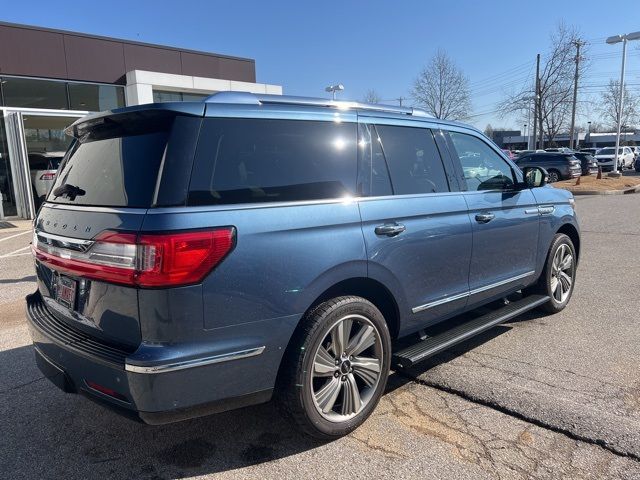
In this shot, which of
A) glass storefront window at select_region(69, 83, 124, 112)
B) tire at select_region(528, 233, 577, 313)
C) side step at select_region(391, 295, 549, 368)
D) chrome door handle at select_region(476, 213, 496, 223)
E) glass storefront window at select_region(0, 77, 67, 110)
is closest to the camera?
side step at select_region(391, 295, 549, 368)

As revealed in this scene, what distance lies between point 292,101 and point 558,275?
358cm

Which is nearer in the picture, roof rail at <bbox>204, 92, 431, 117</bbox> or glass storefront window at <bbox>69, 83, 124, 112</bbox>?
roof rail at <bbox>204, 92, 431, 117</bbox>

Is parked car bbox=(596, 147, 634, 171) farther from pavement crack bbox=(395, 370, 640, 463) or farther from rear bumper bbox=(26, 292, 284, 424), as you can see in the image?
rear bumper bbox=(26, 292, 284, 424)

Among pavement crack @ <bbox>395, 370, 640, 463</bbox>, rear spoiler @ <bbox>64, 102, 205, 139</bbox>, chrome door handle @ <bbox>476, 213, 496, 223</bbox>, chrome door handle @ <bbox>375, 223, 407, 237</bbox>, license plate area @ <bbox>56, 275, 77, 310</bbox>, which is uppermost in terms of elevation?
rear spoiler @ <bbox>64, 102, 205, 139</bbox>

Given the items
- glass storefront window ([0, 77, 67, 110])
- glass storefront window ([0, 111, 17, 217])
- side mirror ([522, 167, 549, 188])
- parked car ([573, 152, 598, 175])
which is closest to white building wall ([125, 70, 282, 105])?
glass storefront window ([0, 77, 67, 110])

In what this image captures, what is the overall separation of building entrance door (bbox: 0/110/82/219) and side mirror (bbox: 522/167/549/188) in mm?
13816

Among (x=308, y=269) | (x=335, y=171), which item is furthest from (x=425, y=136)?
(x=308, y=269)

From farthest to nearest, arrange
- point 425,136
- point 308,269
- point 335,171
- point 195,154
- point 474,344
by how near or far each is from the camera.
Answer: point 474,344 < point 425,136 < point 335,171 < point 308,269 < point 195,154

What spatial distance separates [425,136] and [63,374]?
2.89 metres

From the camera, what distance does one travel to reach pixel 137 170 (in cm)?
259

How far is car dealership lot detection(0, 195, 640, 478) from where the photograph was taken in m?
2.79

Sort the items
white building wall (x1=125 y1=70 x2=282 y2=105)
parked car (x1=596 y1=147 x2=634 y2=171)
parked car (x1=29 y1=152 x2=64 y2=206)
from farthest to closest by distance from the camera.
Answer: parked car (x1=596 y1=147 x2=634 y2=171) → white building wall (x1=125 y1=70 x2=282 y2=105) → parked car (x1=29 y1=152 x2=64 y2=206)

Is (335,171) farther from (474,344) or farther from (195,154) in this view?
(474,344)

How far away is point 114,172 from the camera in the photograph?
2742 mm
